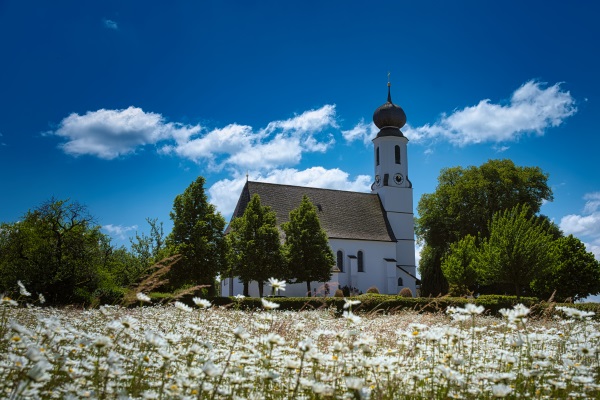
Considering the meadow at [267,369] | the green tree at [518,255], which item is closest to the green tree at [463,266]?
the green tree at [518,255]

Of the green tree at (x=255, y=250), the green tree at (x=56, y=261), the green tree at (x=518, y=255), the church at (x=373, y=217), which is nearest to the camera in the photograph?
the green tree at (x=56, y=261)

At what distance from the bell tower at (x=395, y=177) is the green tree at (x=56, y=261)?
31475 mm

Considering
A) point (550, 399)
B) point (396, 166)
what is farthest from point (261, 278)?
point (550, 399)

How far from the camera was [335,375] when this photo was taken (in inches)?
183

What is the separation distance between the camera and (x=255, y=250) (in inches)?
1396

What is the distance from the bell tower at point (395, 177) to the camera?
1965 inches

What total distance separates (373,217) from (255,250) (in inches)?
676

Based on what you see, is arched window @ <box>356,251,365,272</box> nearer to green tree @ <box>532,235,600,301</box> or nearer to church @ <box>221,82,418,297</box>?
church @ <box>221,82,418,297</box>

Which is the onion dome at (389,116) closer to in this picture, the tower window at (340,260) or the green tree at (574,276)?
the tower window at (340,260)

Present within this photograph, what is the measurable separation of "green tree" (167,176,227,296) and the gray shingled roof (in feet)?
32.8

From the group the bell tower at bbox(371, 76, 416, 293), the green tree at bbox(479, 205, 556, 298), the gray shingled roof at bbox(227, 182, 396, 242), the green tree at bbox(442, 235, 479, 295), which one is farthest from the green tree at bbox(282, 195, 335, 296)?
the bell tower at bbox(371, 76, 416, 293)

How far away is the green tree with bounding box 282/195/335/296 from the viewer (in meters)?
37.4

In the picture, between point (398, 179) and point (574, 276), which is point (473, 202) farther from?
point (574, 276)

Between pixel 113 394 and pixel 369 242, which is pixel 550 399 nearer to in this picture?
pixel 113 394
